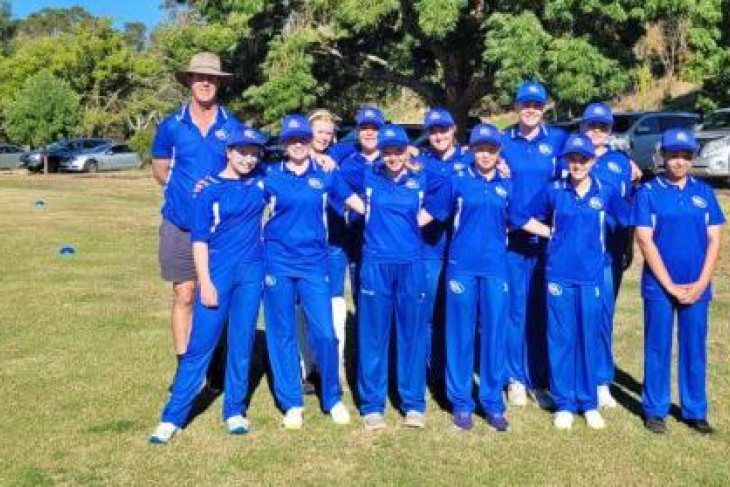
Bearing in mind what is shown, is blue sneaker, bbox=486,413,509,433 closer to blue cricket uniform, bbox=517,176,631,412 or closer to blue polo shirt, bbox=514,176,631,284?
blue cricket uniform, bbox=517,176,631,412

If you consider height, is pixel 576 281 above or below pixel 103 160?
below

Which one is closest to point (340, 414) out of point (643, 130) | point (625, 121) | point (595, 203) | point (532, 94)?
point (595, 203)

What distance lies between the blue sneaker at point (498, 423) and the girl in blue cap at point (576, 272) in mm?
325

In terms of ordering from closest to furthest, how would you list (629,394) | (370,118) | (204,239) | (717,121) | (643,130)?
1. (204,239)
2. (370,118)
3. (629,394)
4. (717,121)
5. (643,130)

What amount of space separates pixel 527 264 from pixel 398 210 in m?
1.10

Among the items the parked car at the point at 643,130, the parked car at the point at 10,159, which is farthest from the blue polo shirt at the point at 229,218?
the parked car at the point at 10,159

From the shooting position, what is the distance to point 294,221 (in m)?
5.27

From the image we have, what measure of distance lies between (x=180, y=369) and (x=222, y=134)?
1.53 meters

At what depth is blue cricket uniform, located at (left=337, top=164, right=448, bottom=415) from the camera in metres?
5.31

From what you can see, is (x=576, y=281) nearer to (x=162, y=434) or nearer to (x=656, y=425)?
(x=656, y=425)

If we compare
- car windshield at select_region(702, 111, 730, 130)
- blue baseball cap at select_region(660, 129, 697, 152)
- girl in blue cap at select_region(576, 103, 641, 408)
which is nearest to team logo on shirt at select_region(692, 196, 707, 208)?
blue baseball cap at select_region(660, 129, 697, 152)

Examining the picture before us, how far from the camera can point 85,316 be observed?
28.0 feet

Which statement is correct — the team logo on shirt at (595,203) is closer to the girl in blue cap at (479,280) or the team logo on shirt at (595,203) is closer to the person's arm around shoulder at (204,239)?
the girl in blue cap at (479,280)

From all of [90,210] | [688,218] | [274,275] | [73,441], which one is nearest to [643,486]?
[688,218]
